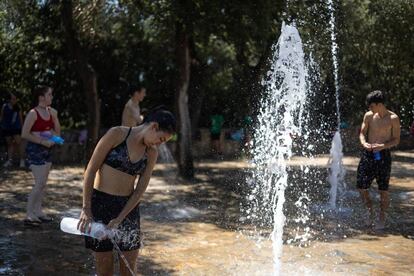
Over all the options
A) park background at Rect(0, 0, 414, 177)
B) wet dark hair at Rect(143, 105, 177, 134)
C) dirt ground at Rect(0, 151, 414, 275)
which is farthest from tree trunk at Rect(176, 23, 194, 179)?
wet dark hair at Rect(143, 105, 177, 134)

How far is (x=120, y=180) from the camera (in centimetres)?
381

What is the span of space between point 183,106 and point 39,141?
5273 millimetres

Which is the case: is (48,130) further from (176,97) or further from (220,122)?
(220,122)

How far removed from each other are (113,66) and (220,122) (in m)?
3.73

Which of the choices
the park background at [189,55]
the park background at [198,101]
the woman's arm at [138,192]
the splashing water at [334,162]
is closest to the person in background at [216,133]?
the park background at [198,101]

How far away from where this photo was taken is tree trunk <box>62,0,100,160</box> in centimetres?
1227

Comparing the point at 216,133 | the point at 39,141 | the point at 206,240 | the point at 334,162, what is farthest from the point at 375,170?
the point at 216,133

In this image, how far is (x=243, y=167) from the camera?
14023 millimetres

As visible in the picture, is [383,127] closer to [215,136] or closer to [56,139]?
[56,139]

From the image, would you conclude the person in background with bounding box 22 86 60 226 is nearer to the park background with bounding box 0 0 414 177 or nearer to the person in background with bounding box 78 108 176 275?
the person in background with bounding box 78 108 176 275

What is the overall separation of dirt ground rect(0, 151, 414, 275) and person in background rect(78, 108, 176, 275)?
150 centimetres

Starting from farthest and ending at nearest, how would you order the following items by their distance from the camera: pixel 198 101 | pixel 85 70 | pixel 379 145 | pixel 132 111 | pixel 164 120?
1. pixel 198 101
2. pixel 85 70
3. pixel 132 111
4. pixel 379 145
5. pixel 164 120

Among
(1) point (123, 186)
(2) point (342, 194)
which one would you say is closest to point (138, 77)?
(2) point (342, 194)

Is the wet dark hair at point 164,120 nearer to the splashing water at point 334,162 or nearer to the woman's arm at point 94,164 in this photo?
the woman's arm at point 94,164
